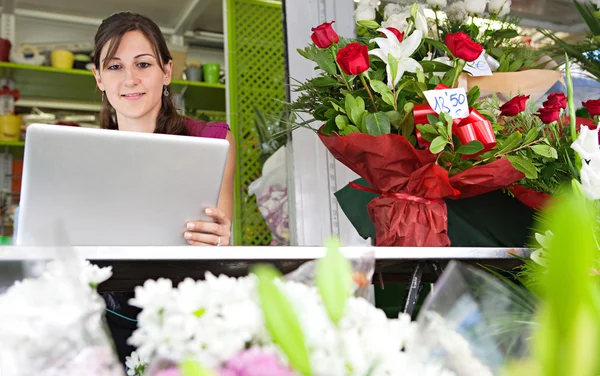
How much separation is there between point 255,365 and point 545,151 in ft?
3.05

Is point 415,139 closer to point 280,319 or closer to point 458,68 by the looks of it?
point 458,68

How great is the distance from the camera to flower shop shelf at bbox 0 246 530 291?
69 cm

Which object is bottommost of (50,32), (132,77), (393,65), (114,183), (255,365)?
(255,365)

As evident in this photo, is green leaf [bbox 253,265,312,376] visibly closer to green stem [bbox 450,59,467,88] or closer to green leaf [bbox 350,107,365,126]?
green leaf [bbox 350,107,365,126]

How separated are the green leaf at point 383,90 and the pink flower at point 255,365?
90 centimetres

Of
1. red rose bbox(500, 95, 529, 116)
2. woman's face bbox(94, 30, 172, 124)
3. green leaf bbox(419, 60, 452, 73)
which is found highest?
woman's face bbox(94, 30, 172, 124)

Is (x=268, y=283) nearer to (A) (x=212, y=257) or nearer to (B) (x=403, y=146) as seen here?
(A) (x=212, y=257)

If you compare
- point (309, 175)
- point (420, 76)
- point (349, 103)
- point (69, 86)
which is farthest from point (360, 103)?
point (69, 86)

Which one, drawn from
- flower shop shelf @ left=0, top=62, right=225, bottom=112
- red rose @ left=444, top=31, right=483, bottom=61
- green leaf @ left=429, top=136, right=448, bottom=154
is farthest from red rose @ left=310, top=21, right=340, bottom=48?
flower shop shelf @ left=0, top=62, right=225, bottom=112

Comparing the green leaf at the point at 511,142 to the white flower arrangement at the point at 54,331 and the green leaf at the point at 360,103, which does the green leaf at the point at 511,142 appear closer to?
the green leaf at the point at 360,103

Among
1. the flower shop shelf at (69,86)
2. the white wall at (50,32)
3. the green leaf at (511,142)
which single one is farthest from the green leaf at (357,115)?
the white wall at (50,32)

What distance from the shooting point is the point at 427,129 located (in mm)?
1055

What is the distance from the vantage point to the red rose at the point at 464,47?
1.13 metres

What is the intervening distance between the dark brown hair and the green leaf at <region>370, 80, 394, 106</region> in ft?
3.02
